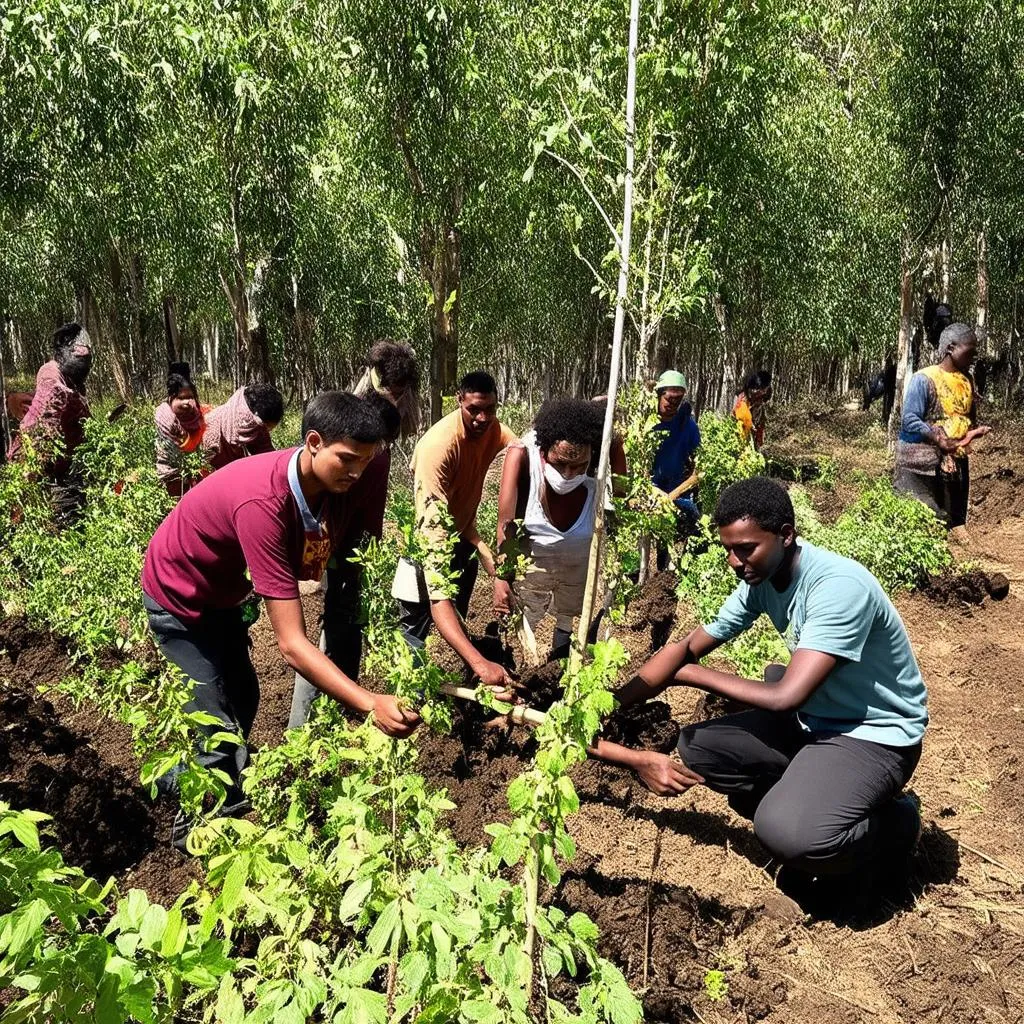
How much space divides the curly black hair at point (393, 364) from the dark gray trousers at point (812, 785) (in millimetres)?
2784

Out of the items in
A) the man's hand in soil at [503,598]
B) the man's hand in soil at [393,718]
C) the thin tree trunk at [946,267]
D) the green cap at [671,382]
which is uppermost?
the thin tree trunk at [946,267]

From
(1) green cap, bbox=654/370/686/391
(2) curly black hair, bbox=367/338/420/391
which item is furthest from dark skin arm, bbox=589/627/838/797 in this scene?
(1) green cap, bbox=654/370/686/391

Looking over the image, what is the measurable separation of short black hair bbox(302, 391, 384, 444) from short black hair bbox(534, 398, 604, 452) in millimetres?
1191

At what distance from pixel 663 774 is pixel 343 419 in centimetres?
163

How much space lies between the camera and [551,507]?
4160mm

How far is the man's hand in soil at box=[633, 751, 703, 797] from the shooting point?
112 inches

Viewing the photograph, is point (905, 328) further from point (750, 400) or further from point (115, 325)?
point (115, 325)

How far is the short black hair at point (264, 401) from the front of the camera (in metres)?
5.61

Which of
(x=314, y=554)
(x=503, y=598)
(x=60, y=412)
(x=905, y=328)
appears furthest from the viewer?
(x=905, y=328)

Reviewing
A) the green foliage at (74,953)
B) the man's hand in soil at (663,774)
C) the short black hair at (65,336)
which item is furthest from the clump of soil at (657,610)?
the short black hair at (65,336)

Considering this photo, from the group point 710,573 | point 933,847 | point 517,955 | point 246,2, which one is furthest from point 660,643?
point 246,2

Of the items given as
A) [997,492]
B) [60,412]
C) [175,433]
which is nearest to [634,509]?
[175,433]

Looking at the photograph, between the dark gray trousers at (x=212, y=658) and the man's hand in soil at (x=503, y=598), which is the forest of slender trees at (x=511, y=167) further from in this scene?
the dark gray trousers at (x=212, y=658)

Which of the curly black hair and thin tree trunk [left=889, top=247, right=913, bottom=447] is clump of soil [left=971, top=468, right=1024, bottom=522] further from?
the curly black hair
